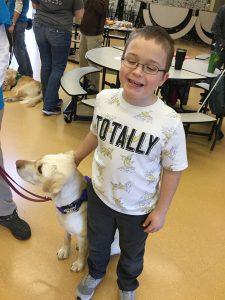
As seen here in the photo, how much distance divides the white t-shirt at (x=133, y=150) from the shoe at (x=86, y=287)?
1.71ft

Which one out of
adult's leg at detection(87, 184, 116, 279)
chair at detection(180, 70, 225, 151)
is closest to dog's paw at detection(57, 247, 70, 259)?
adult's leg at detection(87, 184, 116, 279)

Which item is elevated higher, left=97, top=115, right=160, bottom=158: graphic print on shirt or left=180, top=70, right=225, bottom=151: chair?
left=97, top=115, right=160, bottom=158: graphic print on shirt

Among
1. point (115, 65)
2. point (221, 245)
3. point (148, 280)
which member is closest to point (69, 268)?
point (148, 280)

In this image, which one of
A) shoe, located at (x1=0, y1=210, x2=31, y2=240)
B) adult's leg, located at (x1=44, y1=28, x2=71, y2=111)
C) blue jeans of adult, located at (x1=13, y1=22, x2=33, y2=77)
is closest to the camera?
shoe, located at (x1=0, y1=210, x2=31, y2=240)

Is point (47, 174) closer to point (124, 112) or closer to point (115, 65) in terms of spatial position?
point (124, 112)

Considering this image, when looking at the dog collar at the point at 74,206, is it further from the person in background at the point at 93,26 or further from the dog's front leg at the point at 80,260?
the person in background at the point at 93,26

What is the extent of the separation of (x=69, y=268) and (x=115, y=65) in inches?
85.5

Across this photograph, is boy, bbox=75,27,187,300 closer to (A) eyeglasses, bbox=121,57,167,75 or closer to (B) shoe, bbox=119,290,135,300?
(A) eyeglasses, bbox=121,57,167,75

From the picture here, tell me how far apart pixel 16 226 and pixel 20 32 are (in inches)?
121

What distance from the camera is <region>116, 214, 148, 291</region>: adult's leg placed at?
4.57 feet

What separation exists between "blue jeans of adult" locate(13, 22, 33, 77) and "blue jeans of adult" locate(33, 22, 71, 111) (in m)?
0.85

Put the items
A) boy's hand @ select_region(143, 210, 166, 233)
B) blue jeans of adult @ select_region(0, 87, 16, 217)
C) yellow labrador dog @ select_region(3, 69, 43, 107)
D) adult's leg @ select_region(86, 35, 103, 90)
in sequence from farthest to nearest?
adult's leg @ select_region(86, 35, 103, 90) < yellow labrador dog @ select_region(3, 69, 43, 107) < blue jeans of adult @ select_region(0, 87, 16, 217) < boy's hand @ select_region(143, 210, 166, 233)

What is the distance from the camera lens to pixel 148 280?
1851 mm

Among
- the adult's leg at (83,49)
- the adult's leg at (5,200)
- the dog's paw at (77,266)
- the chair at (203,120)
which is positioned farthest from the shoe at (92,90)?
the dog's paw at (77,266)
